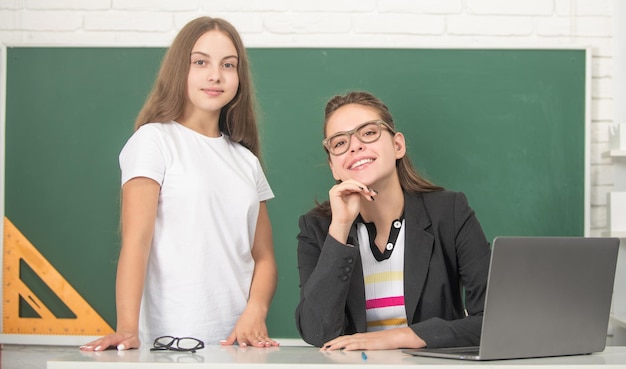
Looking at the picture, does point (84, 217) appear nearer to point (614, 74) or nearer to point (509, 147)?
point (509, 147)

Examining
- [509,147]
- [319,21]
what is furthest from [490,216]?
[319,21]

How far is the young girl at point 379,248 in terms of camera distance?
1743 millimetres

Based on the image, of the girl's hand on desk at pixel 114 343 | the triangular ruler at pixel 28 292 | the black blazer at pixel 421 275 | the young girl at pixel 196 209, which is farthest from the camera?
the triangular ruler at pixel 28 292

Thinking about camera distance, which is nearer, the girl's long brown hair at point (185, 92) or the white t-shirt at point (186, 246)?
the white t-shirt at point (186, 246)

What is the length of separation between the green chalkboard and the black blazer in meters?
1.09

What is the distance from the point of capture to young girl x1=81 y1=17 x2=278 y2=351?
6.03 ft

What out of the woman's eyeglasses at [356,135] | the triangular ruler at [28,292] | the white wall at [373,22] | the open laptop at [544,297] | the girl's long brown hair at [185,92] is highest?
the white wall at [373,22]

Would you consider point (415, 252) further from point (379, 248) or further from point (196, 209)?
point (196, 209)

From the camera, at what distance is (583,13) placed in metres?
3.05

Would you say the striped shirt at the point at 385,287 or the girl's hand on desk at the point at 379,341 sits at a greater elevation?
the striped shirt at the point at 385,287

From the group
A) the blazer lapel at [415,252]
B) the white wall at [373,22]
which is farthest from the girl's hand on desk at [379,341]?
the white wall at [373,22]

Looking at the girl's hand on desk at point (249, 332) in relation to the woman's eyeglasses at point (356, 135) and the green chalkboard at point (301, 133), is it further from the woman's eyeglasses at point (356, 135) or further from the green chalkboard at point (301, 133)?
the green chalkboard at point (301, 133)

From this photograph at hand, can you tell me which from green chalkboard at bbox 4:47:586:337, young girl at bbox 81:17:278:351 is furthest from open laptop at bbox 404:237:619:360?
green chalkboard at bbox 4:47:586:337

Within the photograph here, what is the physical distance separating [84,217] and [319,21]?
127 centimetres
